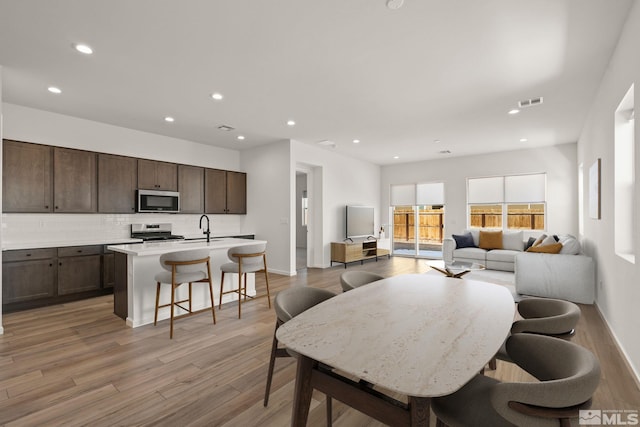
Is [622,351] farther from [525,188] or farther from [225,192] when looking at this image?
[225,192]

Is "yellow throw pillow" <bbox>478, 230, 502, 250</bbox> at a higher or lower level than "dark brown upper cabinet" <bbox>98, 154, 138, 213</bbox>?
lower

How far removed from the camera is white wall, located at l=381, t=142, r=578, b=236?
21.5 ft

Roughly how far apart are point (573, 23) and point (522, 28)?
382 millimetres

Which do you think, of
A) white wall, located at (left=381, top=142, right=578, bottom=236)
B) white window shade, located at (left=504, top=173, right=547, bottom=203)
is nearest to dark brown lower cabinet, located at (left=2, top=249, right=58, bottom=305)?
white wall, located at (left=381, top=142, right=578, bottom=236)

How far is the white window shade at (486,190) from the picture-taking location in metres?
7.46

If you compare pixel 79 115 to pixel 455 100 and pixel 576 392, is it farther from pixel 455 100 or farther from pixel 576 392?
pixel 576 392

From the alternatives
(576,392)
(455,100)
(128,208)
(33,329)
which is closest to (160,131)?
(128,208)

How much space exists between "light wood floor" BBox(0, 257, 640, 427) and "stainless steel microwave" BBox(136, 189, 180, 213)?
209 centimetres

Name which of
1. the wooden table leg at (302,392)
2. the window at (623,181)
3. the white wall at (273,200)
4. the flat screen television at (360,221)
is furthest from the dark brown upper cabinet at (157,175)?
the window at (623,181)

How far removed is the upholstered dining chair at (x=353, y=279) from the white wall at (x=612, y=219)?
1.95 metres

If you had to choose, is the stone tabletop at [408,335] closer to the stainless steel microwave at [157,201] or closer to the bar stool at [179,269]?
the bar stool at [179,269]

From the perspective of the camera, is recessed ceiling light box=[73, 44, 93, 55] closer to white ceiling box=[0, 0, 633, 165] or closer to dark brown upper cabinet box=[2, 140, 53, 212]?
white ceiling box=[0, 0, 633, 165]

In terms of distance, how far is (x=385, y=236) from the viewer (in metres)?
9.14

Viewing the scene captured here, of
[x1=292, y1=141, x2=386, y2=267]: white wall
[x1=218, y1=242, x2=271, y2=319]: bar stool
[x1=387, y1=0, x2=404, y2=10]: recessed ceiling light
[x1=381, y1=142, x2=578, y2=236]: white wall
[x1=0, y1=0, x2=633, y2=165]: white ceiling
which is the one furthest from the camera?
[x1=292, y1=141, x2=386, y2=267]: white wall
